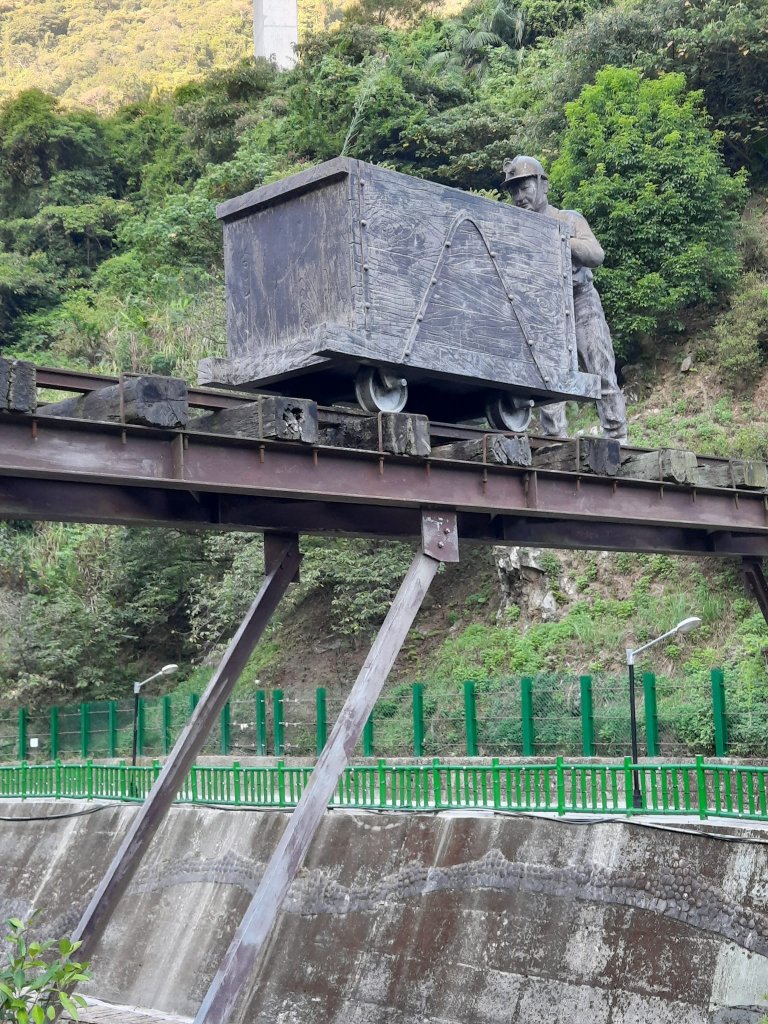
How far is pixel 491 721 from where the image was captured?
85.1 ft

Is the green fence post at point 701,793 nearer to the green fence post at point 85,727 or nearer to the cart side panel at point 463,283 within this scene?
the cart side panel at point 463,283

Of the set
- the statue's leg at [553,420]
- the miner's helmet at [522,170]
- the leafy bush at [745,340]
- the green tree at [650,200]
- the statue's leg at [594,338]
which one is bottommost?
the statue's leg at [553,420]

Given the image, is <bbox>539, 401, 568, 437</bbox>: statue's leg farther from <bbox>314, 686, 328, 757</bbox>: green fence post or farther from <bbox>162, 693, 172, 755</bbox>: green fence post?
<bbox>162, 693, 172, 755</bbox>: green fence post

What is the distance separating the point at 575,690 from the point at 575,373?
11216mm

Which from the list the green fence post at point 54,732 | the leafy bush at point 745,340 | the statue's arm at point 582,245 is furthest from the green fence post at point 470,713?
the green fence post at point 54,732

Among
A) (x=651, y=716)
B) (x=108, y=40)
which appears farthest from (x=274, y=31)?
(x=108, y=40)

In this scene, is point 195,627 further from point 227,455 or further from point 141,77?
point 141,77

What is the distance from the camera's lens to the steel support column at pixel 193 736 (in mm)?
14055

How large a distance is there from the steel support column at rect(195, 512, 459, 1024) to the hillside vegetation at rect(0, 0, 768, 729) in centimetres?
1362

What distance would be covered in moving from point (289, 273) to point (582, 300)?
4.55 metres

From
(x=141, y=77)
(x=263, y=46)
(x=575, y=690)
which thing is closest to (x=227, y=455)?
(x=575, y=690)

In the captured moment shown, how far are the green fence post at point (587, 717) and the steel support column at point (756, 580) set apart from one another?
231 inches

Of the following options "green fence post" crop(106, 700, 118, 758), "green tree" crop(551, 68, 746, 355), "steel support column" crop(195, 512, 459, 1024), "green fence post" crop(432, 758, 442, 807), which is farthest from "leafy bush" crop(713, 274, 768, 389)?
"steel support column" crop(195, 512, 459, 1024)

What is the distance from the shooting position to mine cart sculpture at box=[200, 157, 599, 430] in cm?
1334
